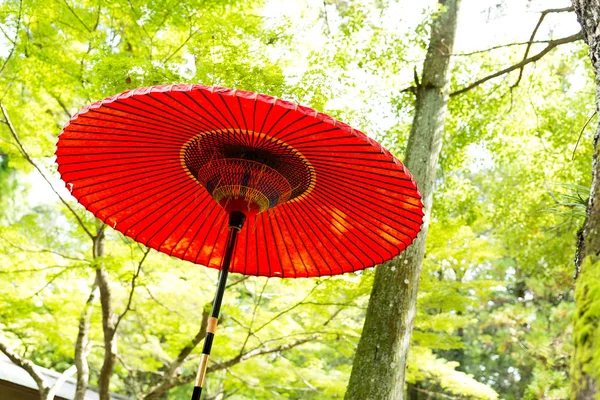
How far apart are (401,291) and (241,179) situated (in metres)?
1.95

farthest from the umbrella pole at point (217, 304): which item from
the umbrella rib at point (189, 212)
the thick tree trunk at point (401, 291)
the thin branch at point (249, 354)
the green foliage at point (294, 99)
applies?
the thin branch at point (249, 354)

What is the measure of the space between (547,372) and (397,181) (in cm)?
913

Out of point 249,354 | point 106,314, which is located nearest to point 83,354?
point 106,314

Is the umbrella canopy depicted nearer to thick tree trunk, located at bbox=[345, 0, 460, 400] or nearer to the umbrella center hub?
the umbrella center hub

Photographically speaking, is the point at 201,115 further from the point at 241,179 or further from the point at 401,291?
the point at 401,291

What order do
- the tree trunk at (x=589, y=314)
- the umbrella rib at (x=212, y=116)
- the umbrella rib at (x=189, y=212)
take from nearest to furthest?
the tree trunk at (x=589, y=314) → the umbrella rib at (x=212, y=116) → the umbrella rib at (x=189, y=212)

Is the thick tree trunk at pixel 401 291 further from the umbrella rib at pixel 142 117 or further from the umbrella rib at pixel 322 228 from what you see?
the umbrella rib at pixel 142 117

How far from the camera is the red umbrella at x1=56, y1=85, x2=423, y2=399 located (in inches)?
73.7

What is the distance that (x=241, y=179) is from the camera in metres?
2.06

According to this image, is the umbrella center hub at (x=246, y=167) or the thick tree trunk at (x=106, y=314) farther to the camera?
the thick tree trunk at (x=106, y=314)

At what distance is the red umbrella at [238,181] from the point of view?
6.14 feet

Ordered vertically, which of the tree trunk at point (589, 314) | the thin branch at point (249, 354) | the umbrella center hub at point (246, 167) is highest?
the umbrella center hub at point (246, 167)

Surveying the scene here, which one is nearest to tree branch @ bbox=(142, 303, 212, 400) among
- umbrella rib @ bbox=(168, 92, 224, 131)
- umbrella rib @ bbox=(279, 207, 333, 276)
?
umbrella rib @ bbox=(279, 207, 333, 276)

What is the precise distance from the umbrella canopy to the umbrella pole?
5 cm
